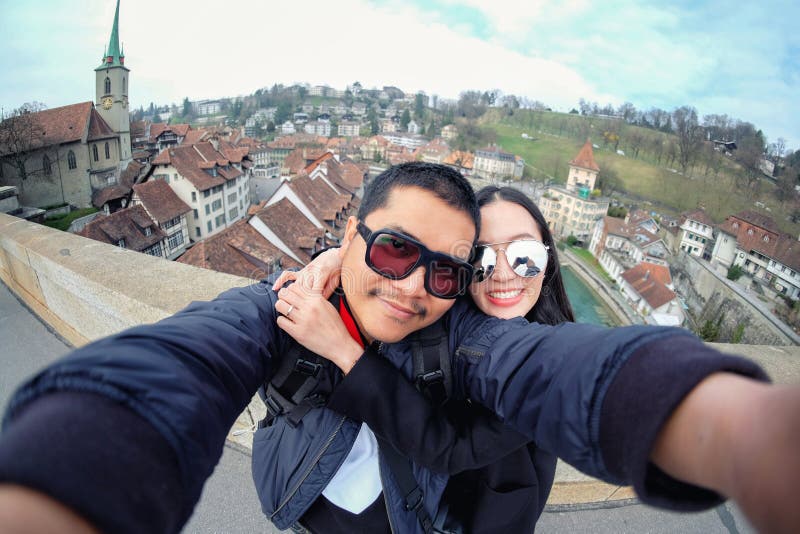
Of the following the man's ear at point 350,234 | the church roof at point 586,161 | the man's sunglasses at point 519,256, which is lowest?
the man's sunglasses at point 519,256

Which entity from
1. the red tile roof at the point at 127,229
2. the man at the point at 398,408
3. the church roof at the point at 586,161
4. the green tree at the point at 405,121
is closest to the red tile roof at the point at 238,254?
the red tile roof at the point at 127,229

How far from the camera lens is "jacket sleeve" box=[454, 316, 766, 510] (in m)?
0.60

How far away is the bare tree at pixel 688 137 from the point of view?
161ft

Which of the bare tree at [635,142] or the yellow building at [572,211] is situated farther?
the bare tree at [635,142]

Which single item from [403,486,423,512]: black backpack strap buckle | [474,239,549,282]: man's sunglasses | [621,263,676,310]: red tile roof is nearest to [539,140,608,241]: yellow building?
[621,263,676,310]: red tile roof

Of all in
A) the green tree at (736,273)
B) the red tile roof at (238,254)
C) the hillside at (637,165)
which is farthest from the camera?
the hillside at (637,165)

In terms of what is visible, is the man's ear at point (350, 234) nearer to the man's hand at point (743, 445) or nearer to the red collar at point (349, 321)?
the red collar at point (349, 321)

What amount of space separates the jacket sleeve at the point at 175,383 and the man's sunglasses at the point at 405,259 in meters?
0.46

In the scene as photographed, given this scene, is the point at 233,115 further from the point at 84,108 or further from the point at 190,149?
the point at 190,149

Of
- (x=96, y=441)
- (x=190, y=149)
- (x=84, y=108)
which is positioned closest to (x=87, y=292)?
(x=96, y=441)

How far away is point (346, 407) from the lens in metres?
1.18

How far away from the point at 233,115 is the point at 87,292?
116 m

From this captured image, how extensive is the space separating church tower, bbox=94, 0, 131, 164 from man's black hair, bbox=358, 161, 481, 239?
37.6 meters

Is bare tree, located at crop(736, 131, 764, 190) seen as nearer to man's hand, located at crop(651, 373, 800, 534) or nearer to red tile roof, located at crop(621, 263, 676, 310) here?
red tile roof, located at crop(621, 263, 676, 310)
